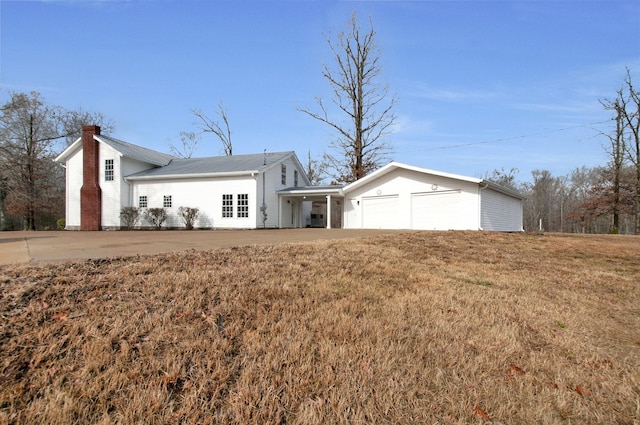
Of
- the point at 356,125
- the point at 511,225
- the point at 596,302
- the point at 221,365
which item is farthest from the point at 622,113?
the point at 221,365

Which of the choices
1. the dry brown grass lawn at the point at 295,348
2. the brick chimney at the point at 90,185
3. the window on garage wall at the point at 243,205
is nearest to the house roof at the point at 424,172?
the window on garage wall at the point at 243,205

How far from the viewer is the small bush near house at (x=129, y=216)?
762 inches

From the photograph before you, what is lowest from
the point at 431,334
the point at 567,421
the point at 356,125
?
the point at 567,421

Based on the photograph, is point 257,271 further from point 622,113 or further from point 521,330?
point 622,113

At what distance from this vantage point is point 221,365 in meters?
2.46

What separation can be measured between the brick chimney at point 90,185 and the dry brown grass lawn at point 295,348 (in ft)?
60.9

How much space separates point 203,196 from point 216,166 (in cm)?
250

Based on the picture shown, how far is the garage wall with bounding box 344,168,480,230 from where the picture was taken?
54.6 ft

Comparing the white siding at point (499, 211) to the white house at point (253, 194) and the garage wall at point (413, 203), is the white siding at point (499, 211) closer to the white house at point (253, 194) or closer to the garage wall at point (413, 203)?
the white house at point (253, 194)

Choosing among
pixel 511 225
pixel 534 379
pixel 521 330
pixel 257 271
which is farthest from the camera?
pixel 511 225

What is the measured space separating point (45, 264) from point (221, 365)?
3348 mm

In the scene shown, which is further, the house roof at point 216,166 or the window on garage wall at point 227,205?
the house roof at point 216,166

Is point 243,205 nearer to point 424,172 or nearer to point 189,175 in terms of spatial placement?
point 189,175

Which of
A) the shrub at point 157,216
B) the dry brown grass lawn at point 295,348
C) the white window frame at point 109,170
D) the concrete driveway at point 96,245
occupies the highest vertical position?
the white window frame at point 109,170
